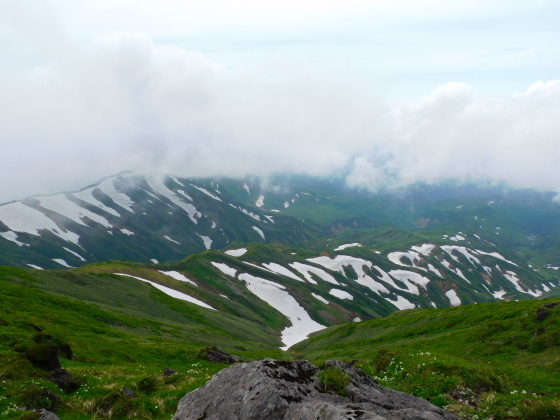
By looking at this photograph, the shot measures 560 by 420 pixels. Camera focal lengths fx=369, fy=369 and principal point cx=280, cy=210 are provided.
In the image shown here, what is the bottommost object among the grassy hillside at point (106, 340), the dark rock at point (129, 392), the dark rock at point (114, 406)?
the grassy hillside at point (106, 340)

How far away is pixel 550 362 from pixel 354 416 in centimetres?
3690

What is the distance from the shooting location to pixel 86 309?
221 ft

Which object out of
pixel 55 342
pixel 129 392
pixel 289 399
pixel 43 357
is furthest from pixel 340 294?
pixel 289 399

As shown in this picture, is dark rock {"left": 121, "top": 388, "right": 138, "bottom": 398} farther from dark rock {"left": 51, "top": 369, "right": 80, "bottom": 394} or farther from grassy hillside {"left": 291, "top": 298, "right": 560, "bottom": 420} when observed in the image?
grassy hillside {"left": 291, "top": 298, "right": 560, "bottom": 420}

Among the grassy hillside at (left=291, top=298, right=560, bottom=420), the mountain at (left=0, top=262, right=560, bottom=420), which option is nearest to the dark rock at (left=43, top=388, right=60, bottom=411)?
the mountain at (left=0, top=262, right=560, bottom=420)

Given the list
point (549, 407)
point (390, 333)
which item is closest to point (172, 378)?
point (549, 407)

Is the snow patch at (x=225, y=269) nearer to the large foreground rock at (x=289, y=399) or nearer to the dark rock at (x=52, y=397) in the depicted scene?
the dark rock at (x=52, y=397)

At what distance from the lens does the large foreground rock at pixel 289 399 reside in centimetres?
1003

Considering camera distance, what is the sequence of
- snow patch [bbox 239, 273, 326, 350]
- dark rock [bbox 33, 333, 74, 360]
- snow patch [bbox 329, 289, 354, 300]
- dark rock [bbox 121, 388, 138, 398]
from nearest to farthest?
dark rock [bbox 121, 388, 138, 398] → dark rock [bbox 33, 333, 74, 360] → snow patch [bbox 239, 273, 326, 350] → snow patch [bbox 329, 289, 354, 300]

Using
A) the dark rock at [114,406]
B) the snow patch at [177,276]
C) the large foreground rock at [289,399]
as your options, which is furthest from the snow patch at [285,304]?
the large foreground rock at [289,399]

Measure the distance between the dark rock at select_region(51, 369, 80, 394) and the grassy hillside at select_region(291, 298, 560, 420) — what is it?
16.6 m

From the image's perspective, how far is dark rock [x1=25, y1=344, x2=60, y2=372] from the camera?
2045 cm

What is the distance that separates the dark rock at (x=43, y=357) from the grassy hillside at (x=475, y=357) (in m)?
18.5

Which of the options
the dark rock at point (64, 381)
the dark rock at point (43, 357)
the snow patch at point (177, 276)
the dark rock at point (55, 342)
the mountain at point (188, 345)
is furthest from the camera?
the snow patch at point (177, 276)
